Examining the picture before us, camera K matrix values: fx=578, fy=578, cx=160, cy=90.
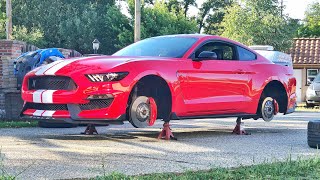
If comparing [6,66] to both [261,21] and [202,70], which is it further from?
[261,21]

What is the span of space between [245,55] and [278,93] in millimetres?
1086

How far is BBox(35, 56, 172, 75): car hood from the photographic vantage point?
7.46 metres

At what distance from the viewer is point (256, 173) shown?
5.11m

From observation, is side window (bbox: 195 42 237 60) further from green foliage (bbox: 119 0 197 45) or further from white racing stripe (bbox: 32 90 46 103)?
green foliage (bbox: 119 0 197 45)

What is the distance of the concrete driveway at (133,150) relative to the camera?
5.49 m

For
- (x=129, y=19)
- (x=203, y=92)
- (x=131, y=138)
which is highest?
(x=129, y=19)

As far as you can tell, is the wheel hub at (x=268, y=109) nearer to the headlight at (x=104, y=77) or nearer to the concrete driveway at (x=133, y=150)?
the concrete driveway at (x=133, y=150)

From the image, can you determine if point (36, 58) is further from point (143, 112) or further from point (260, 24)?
point (260, 24)

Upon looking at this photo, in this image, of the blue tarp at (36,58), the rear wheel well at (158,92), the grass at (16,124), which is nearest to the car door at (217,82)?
the rear wheel well at (158,92)

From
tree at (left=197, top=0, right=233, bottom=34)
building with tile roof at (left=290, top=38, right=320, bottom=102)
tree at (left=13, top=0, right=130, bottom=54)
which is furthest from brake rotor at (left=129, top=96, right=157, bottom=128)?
tree at (left=197, top=0, right=233, bottom=34)

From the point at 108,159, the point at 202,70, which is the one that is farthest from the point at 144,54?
the point at 108,159

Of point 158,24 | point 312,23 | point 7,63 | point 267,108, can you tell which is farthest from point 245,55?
point 312,23

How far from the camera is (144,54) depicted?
8.71m

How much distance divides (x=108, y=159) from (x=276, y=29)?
31058 mm
